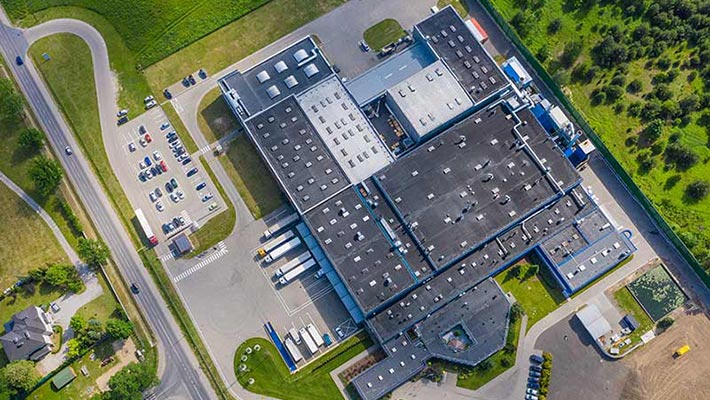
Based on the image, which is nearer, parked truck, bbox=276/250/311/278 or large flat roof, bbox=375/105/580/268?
large flat roof, bbox=375/105/580/268

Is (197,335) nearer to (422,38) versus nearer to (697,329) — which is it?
(422,38)

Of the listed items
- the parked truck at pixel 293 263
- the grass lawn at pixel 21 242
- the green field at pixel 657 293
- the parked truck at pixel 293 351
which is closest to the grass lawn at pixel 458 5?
the parked truck at pixel 293 263

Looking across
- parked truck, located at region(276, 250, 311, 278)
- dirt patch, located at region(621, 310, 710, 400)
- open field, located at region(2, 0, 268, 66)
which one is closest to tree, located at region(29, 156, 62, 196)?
open field, located at region(2, 0, 268, 66)

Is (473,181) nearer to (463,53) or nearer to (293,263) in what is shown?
(463,53)

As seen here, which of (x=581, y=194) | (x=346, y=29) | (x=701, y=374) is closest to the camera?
(x=701, y=374)

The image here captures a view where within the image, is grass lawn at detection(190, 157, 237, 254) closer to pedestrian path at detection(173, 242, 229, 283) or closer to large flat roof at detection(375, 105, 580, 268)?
pedestrian path at detection(173, 242, 229, 283)

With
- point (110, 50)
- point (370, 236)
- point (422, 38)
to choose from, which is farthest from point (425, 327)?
point (110, 50)

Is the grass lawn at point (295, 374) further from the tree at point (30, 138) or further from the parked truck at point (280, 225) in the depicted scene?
the tree at point (30, 138)
